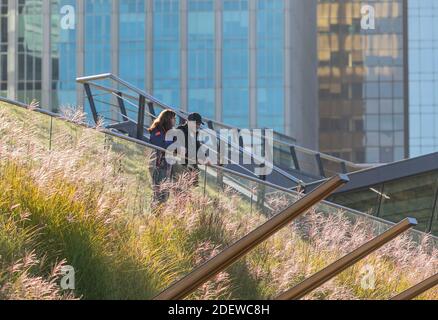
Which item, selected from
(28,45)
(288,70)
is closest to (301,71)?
(288,70)

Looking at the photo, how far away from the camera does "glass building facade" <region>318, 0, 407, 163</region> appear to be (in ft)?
366

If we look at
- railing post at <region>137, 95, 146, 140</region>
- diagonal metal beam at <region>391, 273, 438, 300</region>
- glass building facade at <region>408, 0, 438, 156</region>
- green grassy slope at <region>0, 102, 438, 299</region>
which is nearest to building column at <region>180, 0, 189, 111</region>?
glass building facade at <region>408, 0, 438, 156</region>

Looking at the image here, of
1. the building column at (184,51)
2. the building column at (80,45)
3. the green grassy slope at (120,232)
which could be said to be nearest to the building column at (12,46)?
the building column at (80,45)

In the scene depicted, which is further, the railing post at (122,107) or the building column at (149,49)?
the building column at (149,49)

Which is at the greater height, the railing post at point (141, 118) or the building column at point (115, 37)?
the building column at point (115, 37)

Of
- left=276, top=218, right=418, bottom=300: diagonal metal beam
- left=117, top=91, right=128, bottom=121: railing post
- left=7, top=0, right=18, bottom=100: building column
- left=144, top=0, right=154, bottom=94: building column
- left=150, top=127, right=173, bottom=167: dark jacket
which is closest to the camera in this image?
left=276, top=218, right=418, bottom=300: diagonal metal beam

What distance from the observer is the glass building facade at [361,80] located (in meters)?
112

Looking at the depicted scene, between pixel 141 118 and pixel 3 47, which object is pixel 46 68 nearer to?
pixel 3 47

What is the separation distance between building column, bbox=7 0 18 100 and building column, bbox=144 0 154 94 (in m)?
7.30

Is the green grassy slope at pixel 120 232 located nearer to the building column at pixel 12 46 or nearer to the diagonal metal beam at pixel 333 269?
the diagonal metal beam at pixel 333 269

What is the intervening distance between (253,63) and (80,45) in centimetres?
957

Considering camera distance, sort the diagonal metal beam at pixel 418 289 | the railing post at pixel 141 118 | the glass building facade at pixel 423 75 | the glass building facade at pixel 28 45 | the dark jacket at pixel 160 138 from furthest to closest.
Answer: the glass building facade at pixel 423 75 → the glass building facade at pixel 28 45 → the railing post at pixel 141 118 → the dark jacket at pixel 160 138 → the diagonal metal beam at pixel 418 289

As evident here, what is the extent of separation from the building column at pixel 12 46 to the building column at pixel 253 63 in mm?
13060

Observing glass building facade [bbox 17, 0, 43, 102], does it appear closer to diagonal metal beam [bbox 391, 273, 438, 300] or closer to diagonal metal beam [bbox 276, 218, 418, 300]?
diagonal metal beam [bbox 391, 273, 438, 300]
